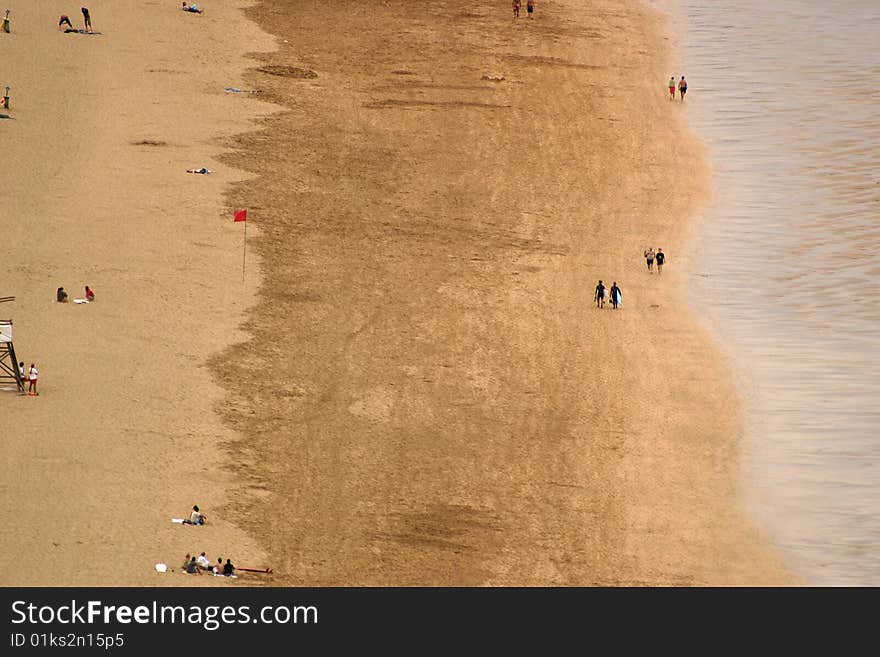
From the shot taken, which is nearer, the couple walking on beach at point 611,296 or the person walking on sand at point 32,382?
the person walking on sand at point 32,382

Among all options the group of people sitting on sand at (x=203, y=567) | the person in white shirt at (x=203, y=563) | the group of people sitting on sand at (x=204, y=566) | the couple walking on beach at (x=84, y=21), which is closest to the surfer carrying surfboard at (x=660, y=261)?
the group of people sitting on sand at (x=204, y=566)

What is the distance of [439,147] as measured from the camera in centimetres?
6625

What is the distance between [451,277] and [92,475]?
1867cm

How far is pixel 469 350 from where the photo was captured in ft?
161

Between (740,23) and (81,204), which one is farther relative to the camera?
(740,23)

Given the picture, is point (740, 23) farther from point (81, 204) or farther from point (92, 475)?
point (92, 475)

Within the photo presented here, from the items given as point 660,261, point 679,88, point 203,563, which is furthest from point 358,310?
point 679,88

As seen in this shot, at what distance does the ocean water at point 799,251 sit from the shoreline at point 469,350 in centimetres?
122

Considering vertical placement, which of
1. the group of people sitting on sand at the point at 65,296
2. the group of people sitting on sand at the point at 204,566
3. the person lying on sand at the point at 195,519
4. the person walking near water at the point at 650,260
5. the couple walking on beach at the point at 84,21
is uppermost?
the group of people sitting on sand at the point at 204,566

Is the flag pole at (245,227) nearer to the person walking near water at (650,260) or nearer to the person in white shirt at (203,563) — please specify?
the person walking near water at (650,260)

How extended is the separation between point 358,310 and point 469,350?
4484 mm

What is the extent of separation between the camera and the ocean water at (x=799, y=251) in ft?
135

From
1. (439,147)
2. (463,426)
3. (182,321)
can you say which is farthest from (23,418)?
(439,147)

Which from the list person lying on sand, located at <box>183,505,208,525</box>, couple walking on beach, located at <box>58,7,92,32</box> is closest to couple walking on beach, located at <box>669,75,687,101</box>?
couple walking on beach, located at <box>58,7,92,32</box>
